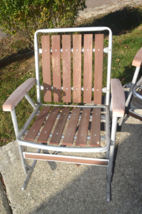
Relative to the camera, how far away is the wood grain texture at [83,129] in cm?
181

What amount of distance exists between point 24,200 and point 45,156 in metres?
0.56

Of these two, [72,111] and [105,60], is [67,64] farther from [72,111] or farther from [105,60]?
[105,60]

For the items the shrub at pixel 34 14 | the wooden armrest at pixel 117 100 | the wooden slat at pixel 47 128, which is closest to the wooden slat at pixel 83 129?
the wooden slat at pixel 47 128

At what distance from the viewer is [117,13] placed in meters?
7.62

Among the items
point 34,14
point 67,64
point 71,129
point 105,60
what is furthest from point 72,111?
point 34,14

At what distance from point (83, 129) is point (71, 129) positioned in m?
0.12

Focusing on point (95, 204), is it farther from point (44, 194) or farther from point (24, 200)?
point (24, 200)

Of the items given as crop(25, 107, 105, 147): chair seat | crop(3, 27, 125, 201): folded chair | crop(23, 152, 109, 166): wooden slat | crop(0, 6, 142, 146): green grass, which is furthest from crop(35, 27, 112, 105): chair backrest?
crop(0, 6, 142, 146): green grass

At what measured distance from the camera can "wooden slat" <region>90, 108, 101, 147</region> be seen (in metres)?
1.78

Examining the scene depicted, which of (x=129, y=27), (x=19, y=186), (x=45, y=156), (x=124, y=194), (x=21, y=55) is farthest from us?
(x=129, y=27)

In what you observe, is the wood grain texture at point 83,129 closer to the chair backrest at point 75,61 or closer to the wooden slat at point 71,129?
the wooden slat at point 71,129

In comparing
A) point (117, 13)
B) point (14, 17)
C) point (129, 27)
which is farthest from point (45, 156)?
point (117, 13)

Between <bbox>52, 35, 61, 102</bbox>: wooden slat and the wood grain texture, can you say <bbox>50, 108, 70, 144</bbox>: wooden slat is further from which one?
<bbox>52, 35, 61, 102</bbox>: wooden slat

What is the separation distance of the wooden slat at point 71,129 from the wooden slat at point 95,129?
0.59 feet
